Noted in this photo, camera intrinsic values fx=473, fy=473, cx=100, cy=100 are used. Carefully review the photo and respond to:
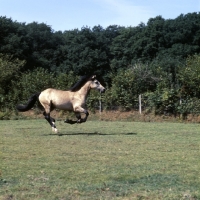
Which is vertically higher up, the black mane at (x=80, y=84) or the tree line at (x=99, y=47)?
the tree line at (x=99, y=47)

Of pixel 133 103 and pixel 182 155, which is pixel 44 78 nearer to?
pixel 133 103

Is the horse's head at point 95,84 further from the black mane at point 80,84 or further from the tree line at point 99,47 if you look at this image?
the tree line at point 99,47

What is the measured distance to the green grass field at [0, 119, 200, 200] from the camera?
22.2ft

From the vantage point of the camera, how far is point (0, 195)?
6578 millimetres

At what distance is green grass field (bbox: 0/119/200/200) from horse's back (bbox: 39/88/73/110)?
2.72m

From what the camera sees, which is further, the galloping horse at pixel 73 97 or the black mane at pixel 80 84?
the black mane at pixel 80 84

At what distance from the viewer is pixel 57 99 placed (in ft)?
56.4

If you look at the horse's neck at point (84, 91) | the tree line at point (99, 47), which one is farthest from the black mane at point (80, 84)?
the tree line at point (99, 47)

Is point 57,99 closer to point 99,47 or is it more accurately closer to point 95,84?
point 95,84

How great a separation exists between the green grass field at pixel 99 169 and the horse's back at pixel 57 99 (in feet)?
8.93

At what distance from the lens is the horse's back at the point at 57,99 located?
17125 millimetres

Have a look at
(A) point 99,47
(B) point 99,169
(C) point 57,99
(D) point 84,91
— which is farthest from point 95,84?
(A) point 99,47

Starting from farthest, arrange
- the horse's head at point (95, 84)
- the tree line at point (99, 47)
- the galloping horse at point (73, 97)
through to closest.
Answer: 1. the tree line at point (99, 47)
2. the horse's head at point (95, 84)
3. the galloping horse at point (73, 97)

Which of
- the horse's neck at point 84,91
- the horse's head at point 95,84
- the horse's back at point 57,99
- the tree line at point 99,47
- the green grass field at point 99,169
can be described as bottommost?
the green grass field at point 99,169
